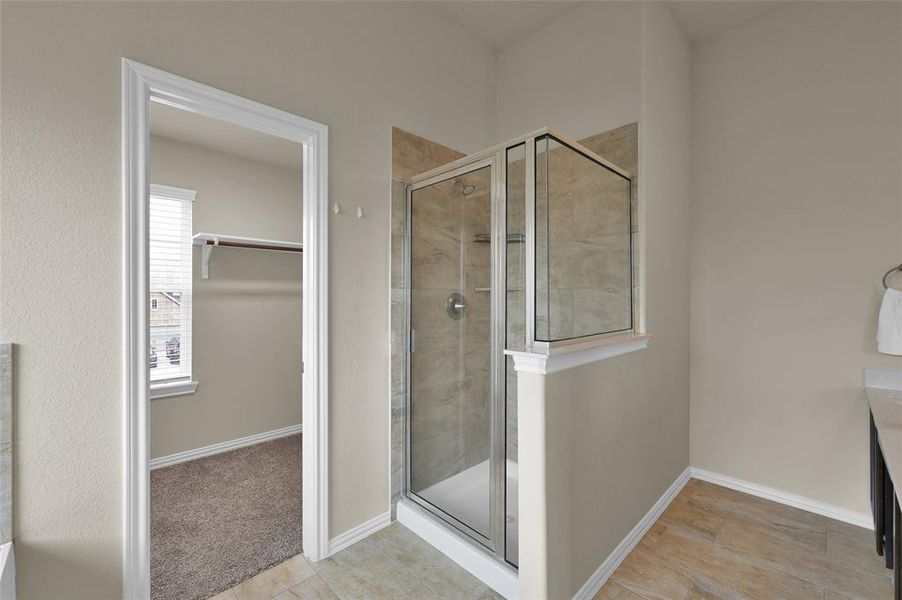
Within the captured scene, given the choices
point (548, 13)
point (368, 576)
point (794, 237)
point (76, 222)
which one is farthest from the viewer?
point (548, 13)

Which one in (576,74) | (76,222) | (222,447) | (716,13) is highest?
(716,13)

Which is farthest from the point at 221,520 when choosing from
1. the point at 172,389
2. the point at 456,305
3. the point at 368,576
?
the point at 456,305

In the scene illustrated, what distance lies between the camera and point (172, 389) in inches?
117

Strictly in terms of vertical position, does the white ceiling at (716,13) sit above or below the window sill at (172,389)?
above

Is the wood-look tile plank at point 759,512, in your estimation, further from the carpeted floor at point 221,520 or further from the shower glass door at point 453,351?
the carpeted floor at point 221,520

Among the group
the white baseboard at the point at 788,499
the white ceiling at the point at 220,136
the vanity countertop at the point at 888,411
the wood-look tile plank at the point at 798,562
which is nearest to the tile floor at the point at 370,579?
the wood-look tile plank at the point at 798,562

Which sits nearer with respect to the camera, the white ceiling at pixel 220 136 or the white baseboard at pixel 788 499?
the white baseboard at pixel 788 499

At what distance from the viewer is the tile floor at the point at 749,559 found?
1765 mm

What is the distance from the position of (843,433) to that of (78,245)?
12.2 ft

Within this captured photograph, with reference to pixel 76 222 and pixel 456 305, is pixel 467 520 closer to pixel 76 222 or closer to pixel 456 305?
pixel 456 305

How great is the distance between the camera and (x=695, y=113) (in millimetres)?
2867

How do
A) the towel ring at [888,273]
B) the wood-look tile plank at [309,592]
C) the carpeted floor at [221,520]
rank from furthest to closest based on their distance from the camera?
the towel ring at [888,273]
the carpeted floor at [221,520]
the wood-look tile plank at [309,592]

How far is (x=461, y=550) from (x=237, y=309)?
8.25ft

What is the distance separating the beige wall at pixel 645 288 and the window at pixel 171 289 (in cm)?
250
